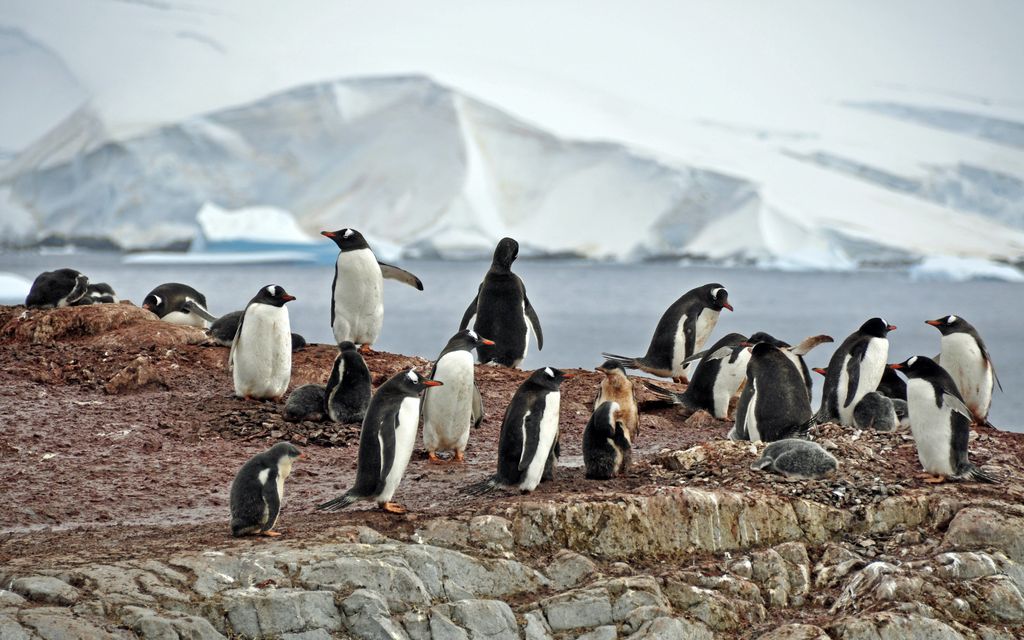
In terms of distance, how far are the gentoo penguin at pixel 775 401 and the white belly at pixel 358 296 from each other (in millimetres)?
3598

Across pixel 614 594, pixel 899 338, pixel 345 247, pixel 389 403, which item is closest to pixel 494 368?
pixel 345 247

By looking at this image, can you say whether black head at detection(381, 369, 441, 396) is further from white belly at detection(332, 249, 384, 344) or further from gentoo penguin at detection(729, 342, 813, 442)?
white belly at detection(332, 249, 384, 344)

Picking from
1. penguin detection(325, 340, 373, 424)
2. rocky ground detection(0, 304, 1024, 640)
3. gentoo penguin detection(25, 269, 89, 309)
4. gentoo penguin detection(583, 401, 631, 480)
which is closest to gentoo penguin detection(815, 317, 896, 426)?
rocky ground detection(0, 304, 1024, 640)

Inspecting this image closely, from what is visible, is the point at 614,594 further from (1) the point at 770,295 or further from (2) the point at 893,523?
(1) the point at 770,295

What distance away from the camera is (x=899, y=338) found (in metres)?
33.1

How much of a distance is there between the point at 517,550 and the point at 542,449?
68cm

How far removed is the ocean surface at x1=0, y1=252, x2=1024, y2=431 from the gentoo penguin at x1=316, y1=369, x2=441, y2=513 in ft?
53.8

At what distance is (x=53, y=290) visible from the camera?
1134 centimetres

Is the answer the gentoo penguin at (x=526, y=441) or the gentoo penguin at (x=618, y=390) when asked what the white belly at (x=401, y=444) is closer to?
→ the gentoo penguin at (x=526, y=441)

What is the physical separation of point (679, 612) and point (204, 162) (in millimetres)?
38585

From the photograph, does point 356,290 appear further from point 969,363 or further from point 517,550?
point 969,363

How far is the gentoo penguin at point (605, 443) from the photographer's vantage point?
6.11 m

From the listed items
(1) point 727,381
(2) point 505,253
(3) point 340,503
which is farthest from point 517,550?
(2) point 505,253

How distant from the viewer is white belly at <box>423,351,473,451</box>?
22.4ft
